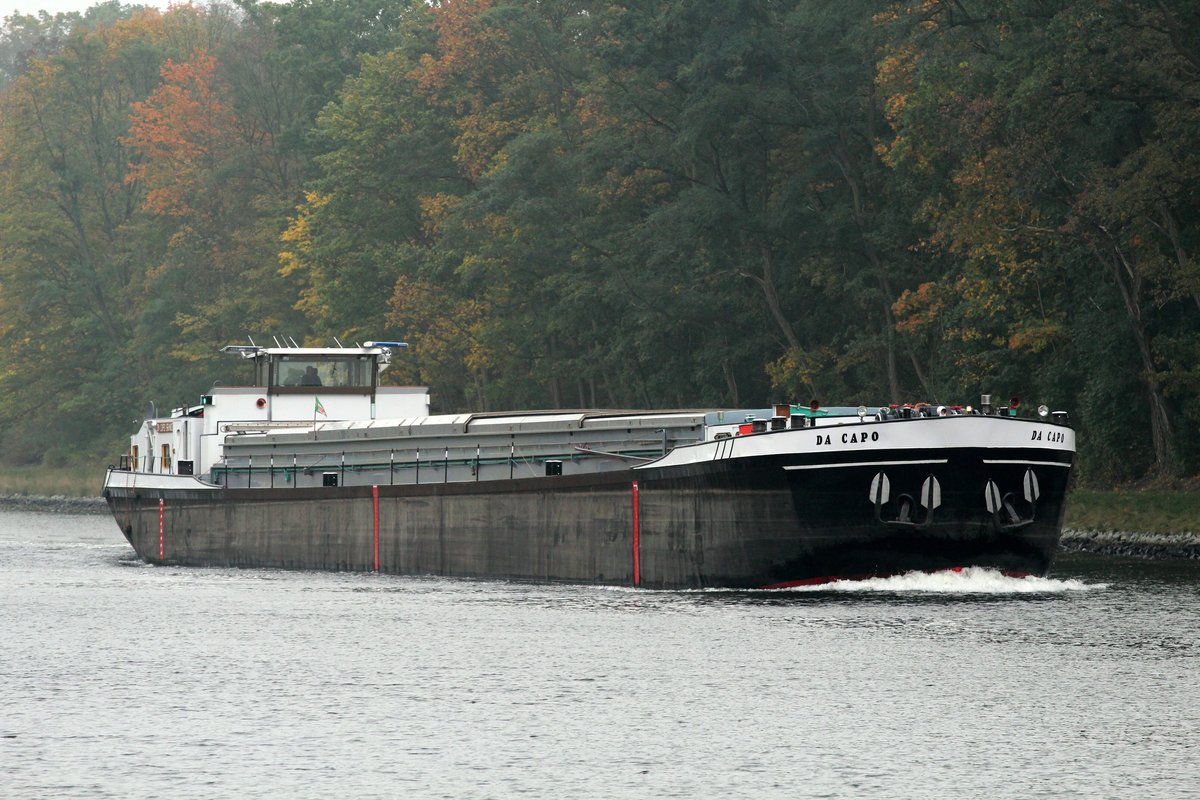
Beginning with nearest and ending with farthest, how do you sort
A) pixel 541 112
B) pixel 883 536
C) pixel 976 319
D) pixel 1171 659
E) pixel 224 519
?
pixel 1171 659, pixel 883 536, pixel 224 519, pixel 976 319, pixel 541 112

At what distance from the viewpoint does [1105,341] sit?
57094 millimetres

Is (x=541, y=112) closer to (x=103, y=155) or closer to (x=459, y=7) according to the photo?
(x=459, y=7)

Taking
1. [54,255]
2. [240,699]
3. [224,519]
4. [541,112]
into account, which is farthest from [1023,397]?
[54,255]

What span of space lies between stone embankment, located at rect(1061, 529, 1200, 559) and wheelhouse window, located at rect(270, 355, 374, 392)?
2083cm

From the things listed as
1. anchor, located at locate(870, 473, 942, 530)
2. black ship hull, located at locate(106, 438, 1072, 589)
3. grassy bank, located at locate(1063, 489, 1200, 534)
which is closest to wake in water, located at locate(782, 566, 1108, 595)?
black ship hull, located at locate(106, 438, 1072, 589)

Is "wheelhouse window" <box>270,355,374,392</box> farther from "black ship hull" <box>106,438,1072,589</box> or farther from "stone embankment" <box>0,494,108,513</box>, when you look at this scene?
"stone embankment" <box>0,494,108,513</box>

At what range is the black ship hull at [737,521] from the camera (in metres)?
35.4

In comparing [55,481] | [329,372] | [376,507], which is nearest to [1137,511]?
[376,507]

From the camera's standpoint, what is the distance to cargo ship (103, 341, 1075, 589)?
35.4 metres

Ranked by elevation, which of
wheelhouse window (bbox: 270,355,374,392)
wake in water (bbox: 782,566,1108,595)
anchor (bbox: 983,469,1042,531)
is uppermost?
wheelhouse window (bbox: 270,355,374,392)

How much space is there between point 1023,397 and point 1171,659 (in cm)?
3527

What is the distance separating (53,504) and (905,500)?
75890mm

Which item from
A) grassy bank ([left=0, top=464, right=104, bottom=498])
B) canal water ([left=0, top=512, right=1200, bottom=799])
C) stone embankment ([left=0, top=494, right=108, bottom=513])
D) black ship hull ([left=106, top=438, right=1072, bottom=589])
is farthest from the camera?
grassy bank ([left=0, top=464, right=104, bottom=498])

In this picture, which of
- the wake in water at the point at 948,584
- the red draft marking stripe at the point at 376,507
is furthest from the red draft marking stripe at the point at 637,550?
the red draft marking stripe at the point at 376,507
